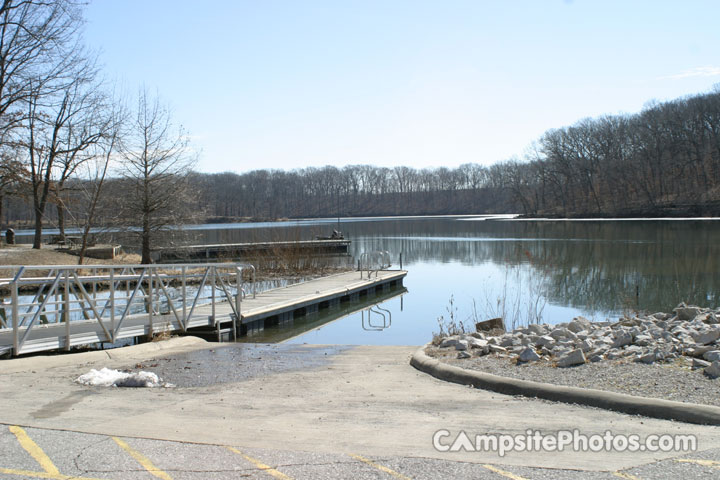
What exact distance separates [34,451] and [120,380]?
→ 275cm

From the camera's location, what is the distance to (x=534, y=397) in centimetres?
623

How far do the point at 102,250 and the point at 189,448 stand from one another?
31.9m

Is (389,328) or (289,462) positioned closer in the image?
(289,462)

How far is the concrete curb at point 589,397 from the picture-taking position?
5.15 meters

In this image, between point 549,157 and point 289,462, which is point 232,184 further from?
point 289,462

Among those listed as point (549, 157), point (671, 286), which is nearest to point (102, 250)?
point (671, 286)

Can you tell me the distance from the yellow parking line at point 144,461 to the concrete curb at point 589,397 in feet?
12.2

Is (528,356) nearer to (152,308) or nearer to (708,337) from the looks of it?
(708,337)

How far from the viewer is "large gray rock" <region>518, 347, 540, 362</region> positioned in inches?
302

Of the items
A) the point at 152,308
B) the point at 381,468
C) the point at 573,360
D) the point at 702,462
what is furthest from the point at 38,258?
the point at 702,462

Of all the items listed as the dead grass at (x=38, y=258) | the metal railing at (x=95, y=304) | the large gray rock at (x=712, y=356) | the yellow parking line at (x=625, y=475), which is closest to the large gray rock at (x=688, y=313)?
the large gray rock at (x=712, y=356)

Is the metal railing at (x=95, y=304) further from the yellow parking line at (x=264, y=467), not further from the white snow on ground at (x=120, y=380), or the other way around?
the yellow parking line at (x=264, y=467)

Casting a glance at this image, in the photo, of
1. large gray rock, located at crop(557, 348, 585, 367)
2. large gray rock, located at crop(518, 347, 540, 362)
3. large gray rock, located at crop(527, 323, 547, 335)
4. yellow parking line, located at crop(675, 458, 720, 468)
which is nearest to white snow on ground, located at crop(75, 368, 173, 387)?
large gray rock, located at crop(518, 347, 540, 362)

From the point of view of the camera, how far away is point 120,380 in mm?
7297
